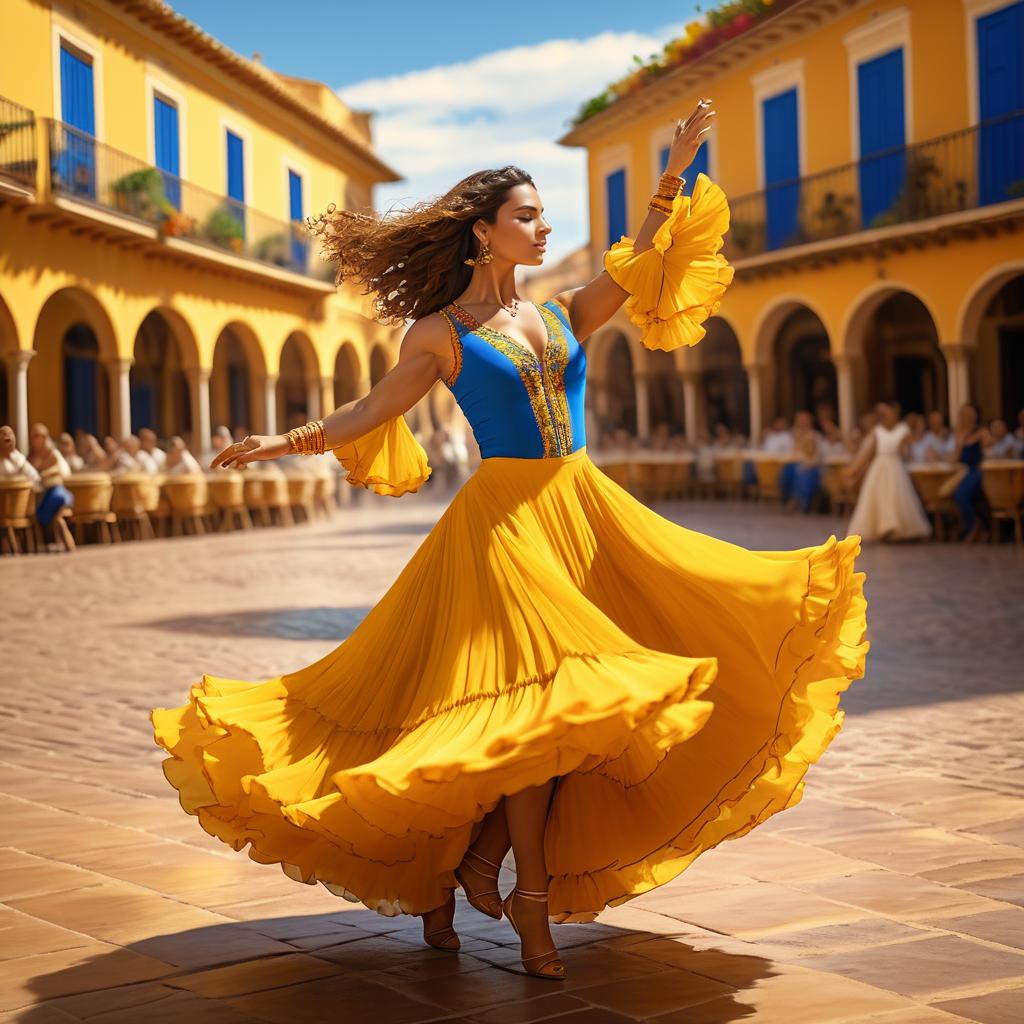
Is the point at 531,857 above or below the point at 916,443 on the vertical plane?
below

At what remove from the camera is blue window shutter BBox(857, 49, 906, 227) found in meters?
22.9

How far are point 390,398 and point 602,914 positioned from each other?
1444 millimetres

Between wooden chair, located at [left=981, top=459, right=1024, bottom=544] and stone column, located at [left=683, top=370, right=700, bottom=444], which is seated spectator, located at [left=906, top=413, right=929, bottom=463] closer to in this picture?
wooden chair, located at [left=981, top=459, right=1024, bottom=544]

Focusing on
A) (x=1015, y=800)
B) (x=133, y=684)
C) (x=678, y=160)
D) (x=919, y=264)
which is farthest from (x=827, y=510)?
(x=678, y=160)

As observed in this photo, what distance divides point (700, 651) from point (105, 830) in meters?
2.32

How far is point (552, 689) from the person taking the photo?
9.52 feet

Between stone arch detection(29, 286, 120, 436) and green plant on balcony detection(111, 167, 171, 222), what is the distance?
1.63 metres

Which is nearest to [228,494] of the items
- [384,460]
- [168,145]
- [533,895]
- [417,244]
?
[168,145]

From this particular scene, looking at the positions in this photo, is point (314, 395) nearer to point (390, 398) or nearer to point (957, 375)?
point (957, 375)

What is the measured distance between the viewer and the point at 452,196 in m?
3.58

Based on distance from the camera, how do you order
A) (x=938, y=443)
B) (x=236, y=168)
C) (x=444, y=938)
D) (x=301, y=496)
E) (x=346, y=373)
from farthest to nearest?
1. (x=346, y=373)
2. (x=236, y=168)
3. (x=301, y=496)
4. (x=938, y=443)
5. (x=444, y=938)

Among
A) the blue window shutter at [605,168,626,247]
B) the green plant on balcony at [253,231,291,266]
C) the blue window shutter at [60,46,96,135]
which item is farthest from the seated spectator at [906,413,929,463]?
the green plant on balcony at [253,231,291,266]

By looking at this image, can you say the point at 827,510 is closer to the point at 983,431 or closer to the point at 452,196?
the point at 983,431

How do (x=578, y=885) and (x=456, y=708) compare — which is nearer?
(x=456, y=708)
